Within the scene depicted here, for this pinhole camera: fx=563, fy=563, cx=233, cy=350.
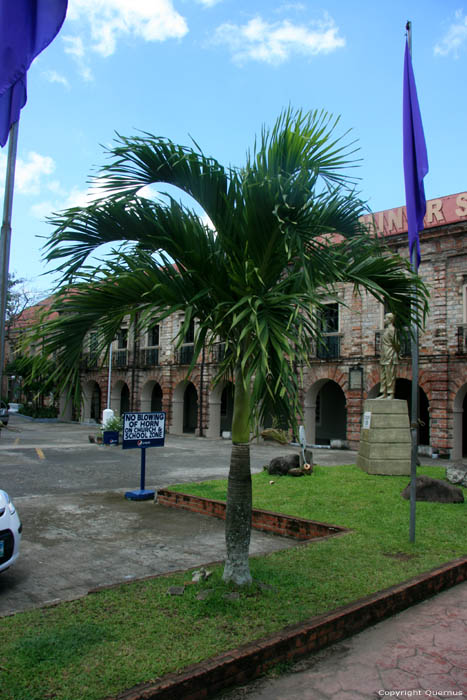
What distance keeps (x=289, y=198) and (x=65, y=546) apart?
202 inches

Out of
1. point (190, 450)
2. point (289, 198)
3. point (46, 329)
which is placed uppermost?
point (289, 198)

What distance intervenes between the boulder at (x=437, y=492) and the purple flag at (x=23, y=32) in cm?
844

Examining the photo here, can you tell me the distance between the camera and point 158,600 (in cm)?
462

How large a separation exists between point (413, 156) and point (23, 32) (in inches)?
202

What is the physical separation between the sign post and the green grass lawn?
4.41 meters

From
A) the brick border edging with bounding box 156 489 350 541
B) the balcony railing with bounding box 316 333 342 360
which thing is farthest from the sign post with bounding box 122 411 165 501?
the balcony railing with bounding box 316 333 342 360

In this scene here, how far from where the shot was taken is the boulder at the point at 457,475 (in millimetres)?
10969

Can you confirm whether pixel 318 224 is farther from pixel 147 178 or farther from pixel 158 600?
pixel 158 600

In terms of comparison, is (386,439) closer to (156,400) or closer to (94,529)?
(94,529)

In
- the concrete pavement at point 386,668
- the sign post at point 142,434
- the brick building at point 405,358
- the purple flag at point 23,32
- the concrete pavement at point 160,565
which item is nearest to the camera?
the concrete pavement at point 386,668

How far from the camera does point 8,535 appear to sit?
5336mm

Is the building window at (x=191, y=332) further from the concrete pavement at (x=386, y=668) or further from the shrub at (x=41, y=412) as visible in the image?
the shrub at (x=41, y=412)

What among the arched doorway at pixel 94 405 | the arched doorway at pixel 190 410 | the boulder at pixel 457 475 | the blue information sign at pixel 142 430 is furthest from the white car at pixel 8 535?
the arched doorway at pixel 94 405

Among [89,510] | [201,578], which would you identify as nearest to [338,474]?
[89,510]
